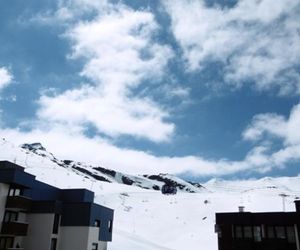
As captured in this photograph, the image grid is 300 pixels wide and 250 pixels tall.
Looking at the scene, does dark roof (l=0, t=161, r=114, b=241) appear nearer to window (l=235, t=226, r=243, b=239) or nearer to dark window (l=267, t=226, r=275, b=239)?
window (l=235, t=226, r=243, b=239)

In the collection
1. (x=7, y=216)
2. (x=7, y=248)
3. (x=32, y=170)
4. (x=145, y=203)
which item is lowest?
(x=7, y=248)

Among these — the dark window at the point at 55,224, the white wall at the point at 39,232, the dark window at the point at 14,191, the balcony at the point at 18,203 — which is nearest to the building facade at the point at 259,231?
the dark window at the point at 55,224

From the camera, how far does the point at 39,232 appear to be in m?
45.3

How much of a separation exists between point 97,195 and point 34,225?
202ft

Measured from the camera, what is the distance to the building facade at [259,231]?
145 ft

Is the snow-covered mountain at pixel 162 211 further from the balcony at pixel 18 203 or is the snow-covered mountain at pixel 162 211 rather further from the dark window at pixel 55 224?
the balcony at pixel 18 203

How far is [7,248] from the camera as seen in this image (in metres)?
41.8

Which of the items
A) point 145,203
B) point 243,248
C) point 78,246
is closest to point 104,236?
point 78,246

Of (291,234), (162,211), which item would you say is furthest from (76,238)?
(162,211)

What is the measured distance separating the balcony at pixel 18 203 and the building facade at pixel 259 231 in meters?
21.6

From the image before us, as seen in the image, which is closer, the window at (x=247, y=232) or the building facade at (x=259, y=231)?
the building facade at (x=259, y=231)

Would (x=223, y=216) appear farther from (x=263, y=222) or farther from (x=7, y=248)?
(x=7, y=248)

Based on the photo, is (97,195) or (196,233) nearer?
(196,233)

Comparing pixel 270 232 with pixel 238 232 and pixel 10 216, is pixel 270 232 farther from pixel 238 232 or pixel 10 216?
pixel 10 216
